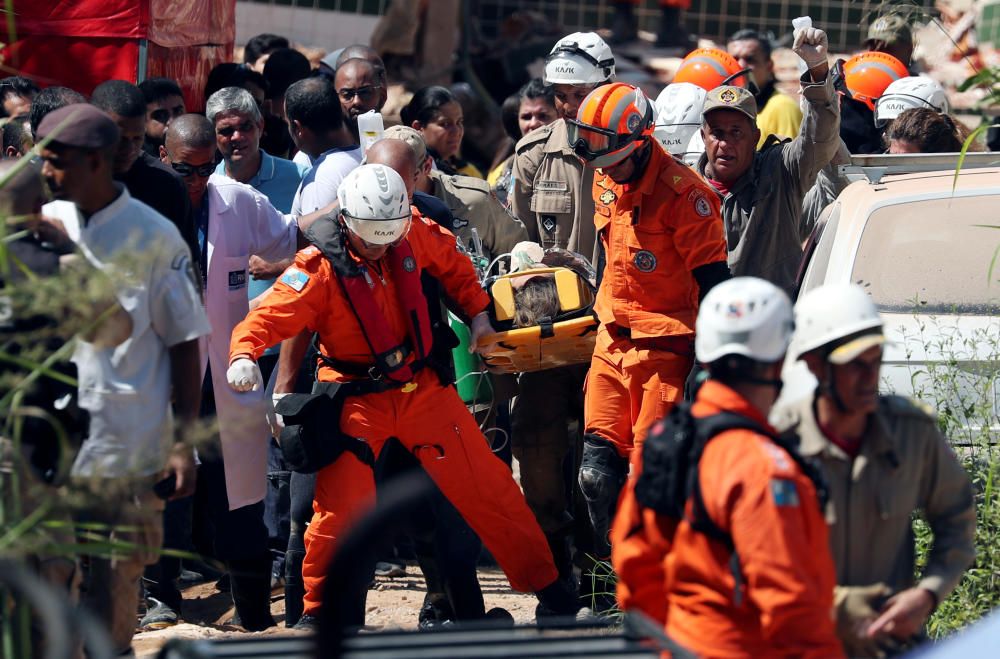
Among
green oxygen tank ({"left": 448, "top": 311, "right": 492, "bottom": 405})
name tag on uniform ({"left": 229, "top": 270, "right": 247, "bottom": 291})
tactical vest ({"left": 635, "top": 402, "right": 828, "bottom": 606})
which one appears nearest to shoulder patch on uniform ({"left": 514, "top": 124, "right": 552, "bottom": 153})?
green oxygen tank ({"left": 448, "top": 311, "right": 492, "bottom": 405})

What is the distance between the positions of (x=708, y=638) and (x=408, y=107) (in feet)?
16.4

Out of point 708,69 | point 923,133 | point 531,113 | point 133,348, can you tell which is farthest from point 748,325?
point 708,69

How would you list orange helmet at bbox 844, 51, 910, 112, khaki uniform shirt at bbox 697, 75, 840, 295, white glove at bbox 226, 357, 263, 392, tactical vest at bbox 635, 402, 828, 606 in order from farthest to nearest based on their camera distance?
orange helmet at bbox 844, 51, 910, 112 < khaki uniform shirt at bbox 697, 75, 840, 295 < white glove at bbox 226, 357, 263, 392 < tactical vest at bbox 635, 402, 828, 606

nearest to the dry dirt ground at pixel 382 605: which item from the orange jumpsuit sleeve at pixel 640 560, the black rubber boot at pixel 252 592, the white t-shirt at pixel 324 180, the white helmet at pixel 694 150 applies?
the black rubber boot at pixel 252 592

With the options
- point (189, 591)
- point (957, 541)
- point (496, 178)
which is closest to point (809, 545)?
point (957, 541)

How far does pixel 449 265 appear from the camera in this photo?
256 inches

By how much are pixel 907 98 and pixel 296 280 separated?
3882 millimetres

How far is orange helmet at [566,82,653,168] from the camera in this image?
6.32m

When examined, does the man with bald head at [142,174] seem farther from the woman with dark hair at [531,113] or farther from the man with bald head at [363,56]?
the woman with dark hair at [531,113]

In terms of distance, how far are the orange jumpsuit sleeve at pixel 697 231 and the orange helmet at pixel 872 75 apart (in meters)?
2.93

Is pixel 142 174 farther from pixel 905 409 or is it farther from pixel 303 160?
pixel 905 409

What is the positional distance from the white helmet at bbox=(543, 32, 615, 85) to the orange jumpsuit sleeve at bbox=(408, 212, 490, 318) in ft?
4.89

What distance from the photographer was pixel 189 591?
7.66 metres

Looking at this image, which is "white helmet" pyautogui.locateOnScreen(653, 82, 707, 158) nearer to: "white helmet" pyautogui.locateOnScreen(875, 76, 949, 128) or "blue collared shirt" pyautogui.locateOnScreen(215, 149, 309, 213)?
"white helmet" pyautogui.locateOnScreen(875, 76, 949, 128)
